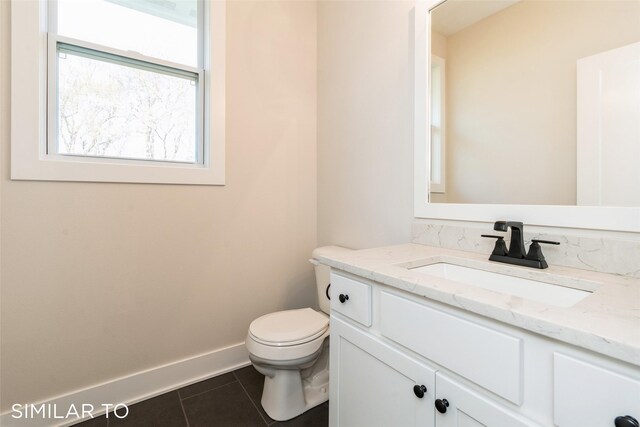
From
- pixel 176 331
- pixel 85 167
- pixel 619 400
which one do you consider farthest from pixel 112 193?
pixel 619 400

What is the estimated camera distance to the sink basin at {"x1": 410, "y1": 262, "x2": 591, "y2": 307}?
2.63 ft

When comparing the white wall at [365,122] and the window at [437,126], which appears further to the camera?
the white wall at [365,122]

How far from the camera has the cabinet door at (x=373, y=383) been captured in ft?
2.54

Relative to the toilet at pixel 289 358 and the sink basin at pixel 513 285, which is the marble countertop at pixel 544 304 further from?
the toilet at pixel 289 358

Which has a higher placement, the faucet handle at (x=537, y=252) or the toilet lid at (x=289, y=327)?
the faucet handle at (x=537, y=252)

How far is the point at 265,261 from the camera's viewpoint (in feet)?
6.33

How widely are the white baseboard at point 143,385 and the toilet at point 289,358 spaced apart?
1.36ft

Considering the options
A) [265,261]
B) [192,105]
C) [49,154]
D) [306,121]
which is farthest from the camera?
[306,121]

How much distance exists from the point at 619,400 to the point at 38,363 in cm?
202

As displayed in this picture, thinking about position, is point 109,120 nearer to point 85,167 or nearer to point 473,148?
point 85,167

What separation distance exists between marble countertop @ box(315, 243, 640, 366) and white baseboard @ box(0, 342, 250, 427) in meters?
1.18

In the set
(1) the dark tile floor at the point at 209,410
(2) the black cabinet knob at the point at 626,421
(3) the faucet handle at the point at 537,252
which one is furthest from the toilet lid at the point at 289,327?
(2) the black cabinet knob at the point at 626,421

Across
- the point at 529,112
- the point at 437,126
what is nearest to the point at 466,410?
the point at 529,112

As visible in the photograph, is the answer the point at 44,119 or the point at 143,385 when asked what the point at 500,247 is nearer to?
the point at 143,385
